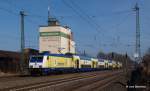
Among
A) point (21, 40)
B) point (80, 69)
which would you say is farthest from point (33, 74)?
point (80, 69)

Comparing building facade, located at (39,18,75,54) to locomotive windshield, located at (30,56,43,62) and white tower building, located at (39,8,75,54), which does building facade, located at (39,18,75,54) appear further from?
locomotive windshield, located at (30,56,43,62)

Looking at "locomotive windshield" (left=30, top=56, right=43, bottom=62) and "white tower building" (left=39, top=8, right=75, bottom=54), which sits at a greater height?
"white tower building" (left=39, top=8, right=75, bottom=54)

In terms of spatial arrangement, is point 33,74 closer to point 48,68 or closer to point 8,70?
point 48,68

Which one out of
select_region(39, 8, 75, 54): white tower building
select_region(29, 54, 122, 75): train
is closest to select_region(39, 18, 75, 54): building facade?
select_region(39, 8, 75, 54): white tower building

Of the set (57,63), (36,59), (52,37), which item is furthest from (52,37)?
(36,59)

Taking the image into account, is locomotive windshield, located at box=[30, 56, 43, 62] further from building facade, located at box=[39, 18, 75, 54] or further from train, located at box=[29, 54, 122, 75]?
building facade, located at box=[39, 18, 75, 54]

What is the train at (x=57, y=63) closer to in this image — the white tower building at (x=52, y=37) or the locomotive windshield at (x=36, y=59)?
the locomotive windshield at (x=36, y=59)

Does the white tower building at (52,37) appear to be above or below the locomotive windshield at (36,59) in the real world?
above

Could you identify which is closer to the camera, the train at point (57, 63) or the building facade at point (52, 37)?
the train at point (57, 63)

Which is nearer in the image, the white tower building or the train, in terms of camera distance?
the train

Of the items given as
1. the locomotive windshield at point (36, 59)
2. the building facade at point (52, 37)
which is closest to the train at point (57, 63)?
the locomotive windshield at point (36, 59)

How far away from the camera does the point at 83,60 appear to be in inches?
2867

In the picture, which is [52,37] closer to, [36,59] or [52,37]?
[52,37]

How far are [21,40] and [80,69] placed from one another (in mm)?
19991
